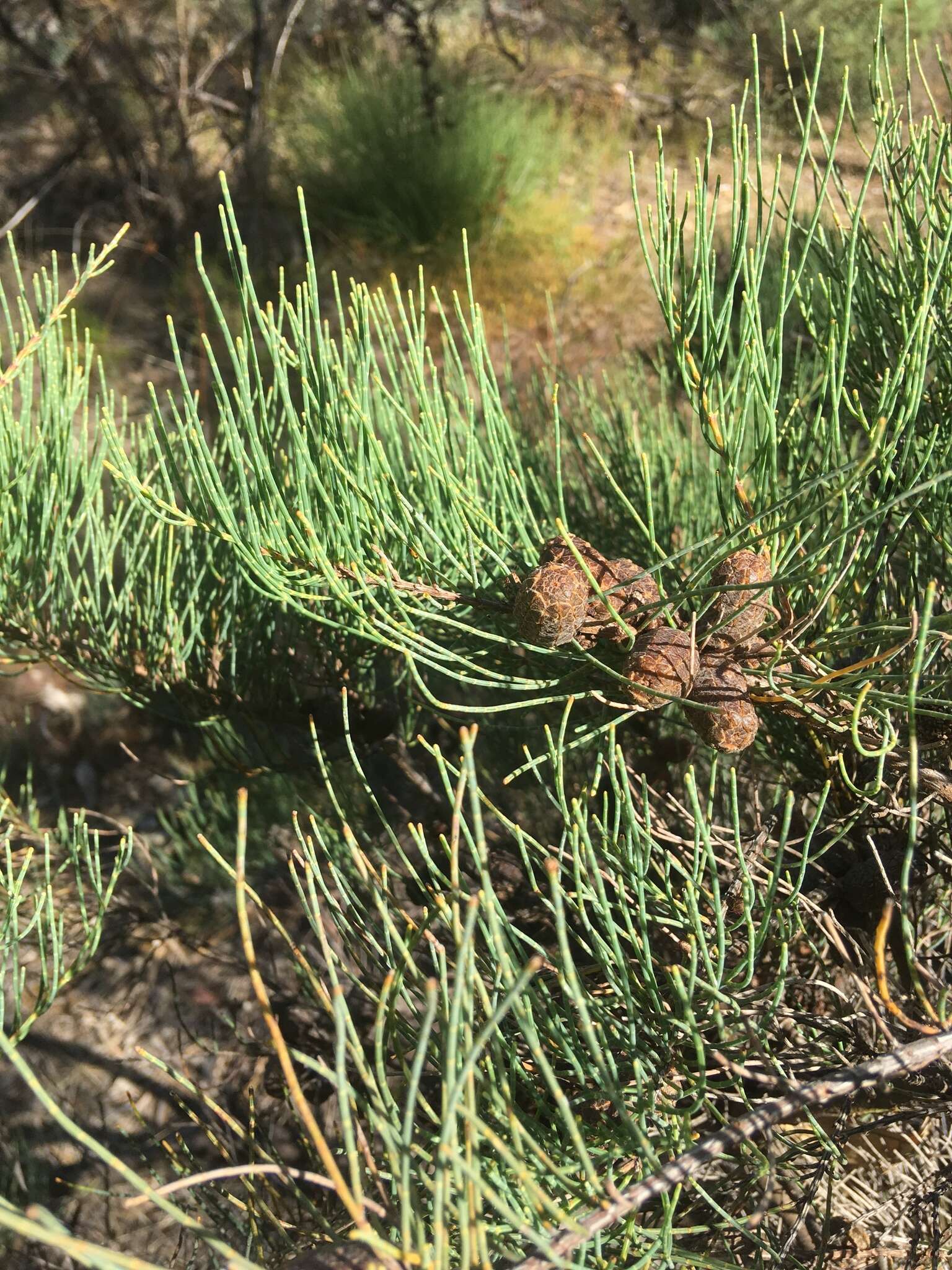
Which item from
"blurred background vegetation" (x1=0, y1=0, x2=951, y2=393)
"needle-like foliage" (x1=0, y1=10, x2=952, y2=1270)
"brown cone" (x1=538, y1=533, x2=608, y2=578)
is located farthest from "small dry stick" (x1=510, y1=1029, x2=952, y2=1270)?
"blurred background vegetation" (x1=0, y1=0, x2=951, y2=393)

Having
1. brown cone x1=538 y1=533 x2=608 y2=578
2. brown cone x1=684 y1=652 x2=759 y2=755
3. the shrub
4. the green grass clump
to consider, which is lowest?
brown cone x1=684 y1=652 x2=759 y2=755

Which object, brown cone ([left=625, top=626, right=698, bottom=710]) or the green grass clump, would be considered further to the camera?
the green grass clump

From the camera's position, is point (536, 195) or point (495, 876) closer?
point (495, 876)

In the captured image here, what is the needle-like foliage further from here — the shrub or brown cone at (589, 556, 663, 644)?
the shrub

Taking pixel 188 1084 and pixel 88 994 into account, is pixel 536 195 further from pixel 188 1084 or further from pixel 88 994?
pixel 188 1084

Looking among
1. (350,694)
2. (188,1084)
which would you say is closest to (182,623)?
(350,694)

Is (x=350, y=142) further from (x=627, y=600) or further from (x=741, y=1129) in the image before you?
(x=741, y=1129)
